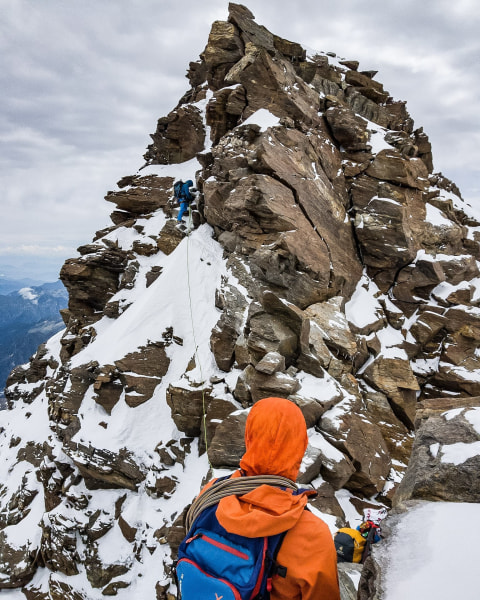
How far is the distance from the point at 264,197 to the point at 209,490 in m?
13.8

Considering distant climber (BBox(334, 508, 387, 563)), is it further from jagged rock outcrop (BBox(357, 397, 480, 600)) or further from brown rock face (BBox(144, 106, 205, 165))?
brown rock face (BBox(144, 106, 205, 165))

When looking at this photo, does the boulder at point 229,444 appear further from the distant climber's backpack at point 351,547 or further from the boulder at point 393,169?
the boulder at point 393,169

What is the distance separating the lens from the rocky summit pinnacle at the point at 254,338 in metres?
11.8

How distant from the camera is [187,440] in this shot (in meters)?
13.9

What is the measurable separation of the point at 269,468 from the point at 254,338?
965cm

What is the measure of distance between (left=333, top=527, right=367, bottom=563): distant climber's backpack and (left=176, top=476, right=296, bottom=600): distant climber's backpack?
58.6 inches

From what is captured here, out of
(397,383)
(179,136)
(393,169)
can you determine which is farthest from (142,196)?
(397,383)

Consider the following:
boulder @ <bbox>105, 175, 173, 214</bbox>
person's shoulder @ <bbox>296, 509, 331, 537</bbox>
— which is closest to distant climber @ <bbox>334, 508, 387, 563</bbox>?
person's shoulder @ <bbox>296, 509, 331, 537</bbox>

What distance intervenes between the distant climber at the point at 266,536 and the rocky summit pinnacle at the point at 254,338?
6533 mm

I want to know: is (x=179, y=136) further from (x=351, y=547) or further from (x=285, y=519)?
(x=285, y=519)

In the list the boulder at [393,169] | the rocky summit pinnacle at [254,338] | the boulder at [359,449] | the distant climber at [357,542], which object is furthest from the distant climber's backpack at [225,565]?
the boulder at [393,169]

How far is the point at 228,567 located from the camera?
2.17 m

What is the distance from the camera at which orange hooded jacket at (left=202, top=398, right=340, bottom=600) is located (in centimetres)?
217

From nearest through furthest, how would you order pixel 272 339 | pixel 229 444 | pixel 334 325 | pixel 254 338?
pixel 229 444 → pixel 272 339 → pixel 254 338 → pixel 334 325
